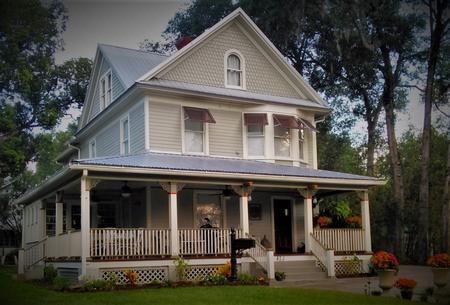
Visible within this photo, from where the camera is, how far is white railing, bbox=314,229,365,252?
1977cm

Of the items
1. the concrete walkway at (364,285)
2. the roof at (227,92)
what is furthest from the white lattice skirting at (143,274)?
the roof at (227,92)

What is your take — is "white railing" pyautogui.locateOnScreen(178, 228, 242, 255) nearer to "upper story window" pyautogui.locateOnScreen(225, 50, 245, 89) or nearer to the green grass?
the green grass

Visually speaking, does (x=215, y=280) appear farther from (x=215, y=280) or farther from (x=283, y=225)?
(x=283, y=225)

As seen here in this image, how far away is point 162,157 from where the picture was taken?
18906 mm

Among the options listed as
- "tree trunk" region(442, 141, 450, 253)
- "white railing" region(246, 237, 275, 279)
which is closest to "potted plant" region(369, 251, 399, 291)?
"white railing" region(246, 237, 275, 279)

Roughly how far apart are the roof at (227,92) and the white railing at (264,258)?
224 inches

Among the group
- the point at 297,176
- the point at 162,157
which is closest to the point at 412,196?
the point at 297,176

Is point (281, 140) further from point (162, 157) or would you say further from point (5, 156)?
point (5, 156)

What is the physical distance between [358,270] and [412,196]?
1844cm

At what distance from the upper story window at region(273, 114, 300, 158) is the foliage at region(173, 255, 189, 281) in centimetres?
680

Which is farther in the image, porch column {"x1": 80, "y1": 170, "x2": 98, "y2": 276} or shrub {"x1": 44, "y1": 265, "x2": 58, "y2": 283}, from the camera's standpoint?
shrub {"x1": 44, "y1": 265, "x2": 58, "y2": 283}

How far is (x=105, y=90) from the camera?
2378cm

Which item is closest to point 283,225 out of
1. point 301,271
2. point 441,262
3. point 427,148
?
point 301,271

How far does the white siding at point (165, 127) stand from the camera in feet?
63.8
